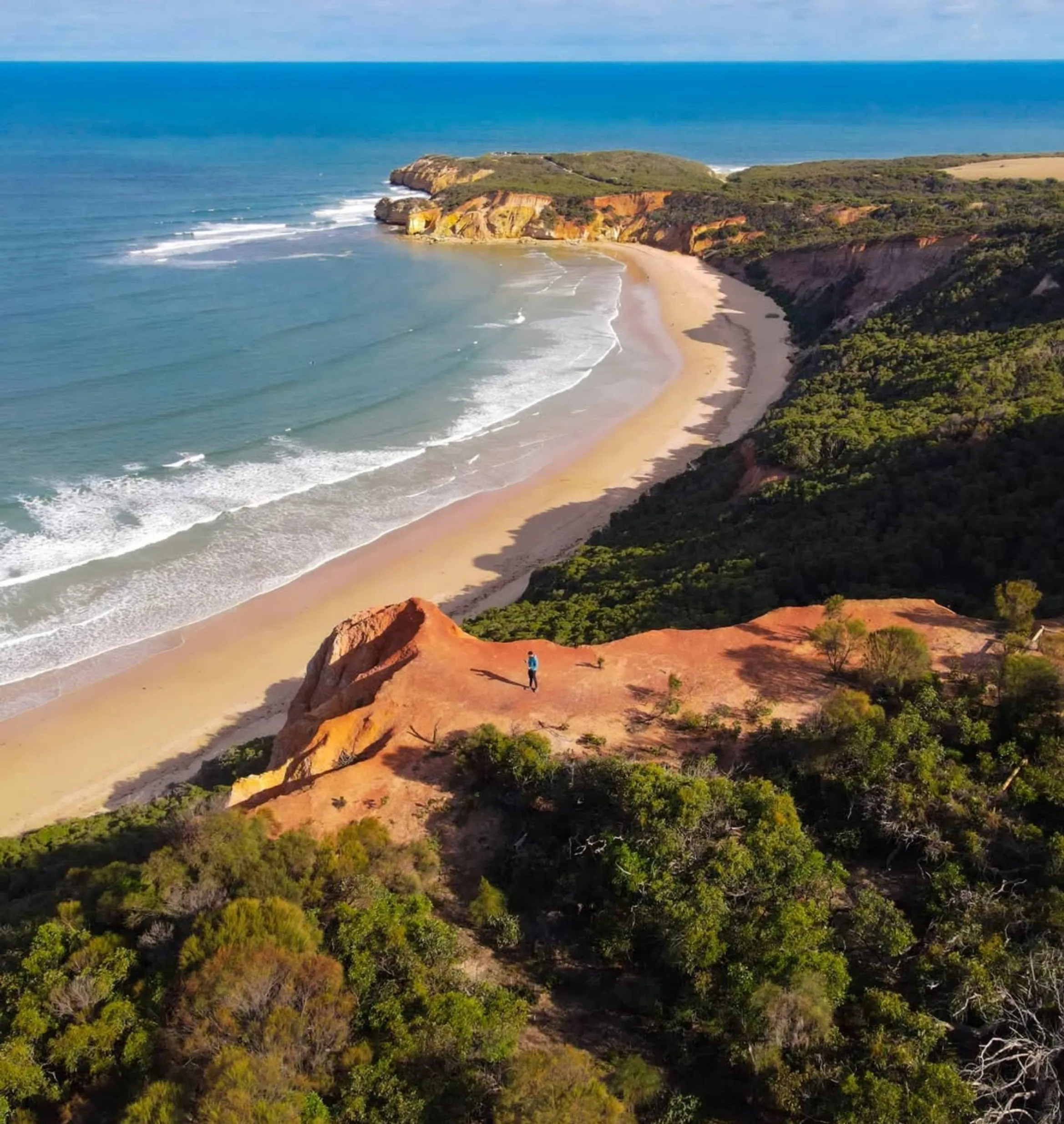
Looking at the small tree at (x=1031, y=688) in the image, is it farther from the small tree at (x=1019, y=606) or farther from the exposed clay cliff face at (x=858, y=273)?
the exposed clay cliff face at (x=858, y=273)

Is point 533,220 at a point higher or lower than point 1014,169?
lower

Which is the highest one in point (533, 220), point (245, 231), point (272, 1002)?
point (533, 220)

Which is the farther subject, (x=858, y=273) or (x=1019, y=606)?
(x=858, y=273)

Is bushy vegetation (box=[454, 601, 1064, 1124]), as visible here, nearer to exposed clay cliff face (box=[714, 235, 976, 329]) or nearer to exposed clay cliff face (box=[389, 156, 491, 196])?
exposed clay cliff face (box=[714, 235, 976, 329])

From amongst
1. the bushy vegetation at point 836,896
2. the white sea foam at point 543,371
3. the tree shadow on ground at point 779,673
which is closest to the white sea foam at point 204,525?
the white sea foam at point 543,371

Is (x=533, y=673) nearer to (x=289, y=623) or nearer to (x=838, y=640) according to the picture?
(x=838, y=640)

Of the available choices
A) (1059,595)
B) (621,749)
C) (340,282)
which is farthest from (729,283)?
(621,749)

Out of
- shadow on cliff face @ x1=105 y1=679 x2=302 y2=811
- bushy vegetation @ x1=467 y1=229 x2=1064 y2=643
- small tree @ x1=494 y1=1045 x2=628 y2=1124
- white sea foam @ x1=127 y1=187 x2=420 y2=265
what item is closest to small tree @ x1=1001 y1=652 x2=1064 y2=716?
bushy vegetation @ x1=467 y1=229 x2=1064 y2=643

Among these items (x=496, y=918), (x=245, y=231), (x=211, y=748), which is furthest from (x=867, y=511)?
(x=245, y=231)
